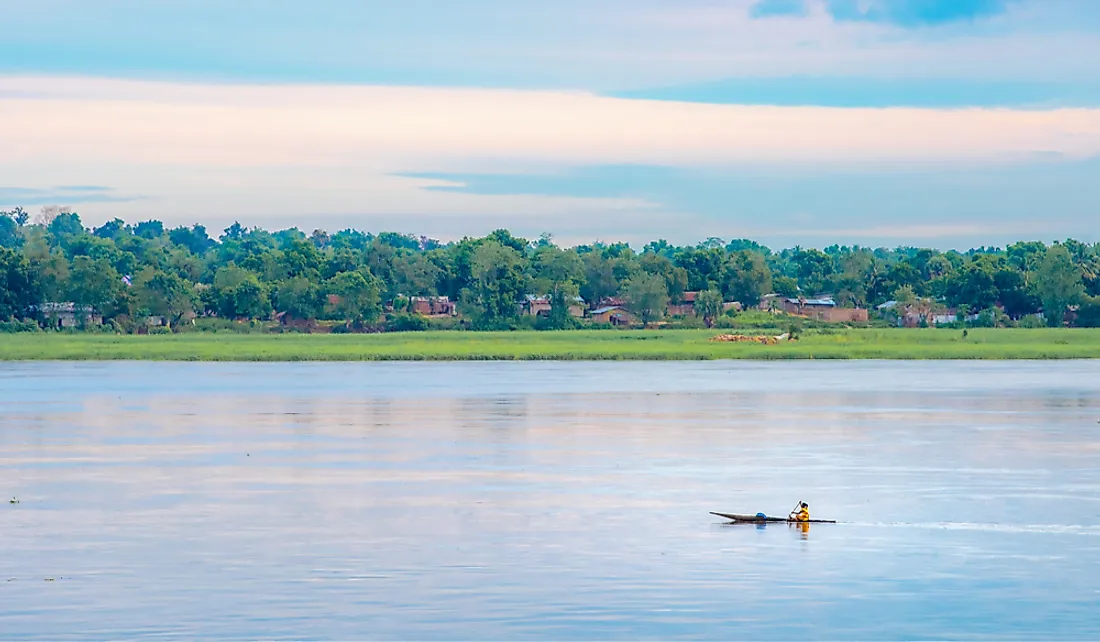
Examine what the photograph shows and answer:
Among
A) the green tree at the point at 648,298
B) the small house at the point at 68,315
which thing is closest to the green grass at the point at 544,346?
the small house at the point at 68,315

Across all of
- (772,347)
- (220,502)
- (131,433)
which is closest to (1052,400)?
(131,433)

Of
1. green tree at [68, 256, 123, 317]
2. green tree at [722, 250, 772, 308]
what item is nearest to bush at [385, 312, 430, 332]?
green tree at [68, 256, 123, 317]

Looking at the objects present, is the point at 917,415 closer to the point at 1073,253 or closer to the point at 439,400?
the point at 439,400

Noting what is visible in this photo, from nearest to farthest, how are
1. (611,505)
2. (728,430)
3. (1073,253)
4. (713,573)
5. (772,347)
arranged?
(713,573)
(611,505)
(728,430)
(772,347)
(1073,253)

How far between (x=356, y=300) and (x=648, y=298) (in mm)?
32240

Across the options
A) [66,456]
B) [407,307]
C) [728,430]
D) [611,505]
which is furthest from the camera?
[407,307]

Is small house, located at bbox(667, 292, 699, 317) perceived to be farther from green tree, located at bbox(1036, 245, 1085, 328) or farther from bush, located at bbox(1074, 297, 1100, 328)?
bush, located at bbox(1074, 297, 1100, 328)

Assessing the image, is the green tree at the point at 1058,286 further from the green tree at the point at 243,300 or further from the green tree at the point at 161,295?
the green tree at the point at 161,295

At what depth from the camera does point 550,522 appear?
24.4 metres

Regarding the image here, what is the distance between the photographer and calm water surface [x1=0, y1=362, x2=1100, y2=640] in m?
17.5

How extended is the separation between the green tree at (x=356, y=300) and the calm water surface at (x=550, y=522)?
93.5 meters

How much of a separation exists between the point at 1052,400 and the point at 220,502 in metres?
33.2

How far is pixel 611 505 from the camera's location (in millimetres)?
26234

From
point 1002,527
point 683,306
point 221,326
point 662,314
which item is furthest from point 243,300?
point 1002,527
